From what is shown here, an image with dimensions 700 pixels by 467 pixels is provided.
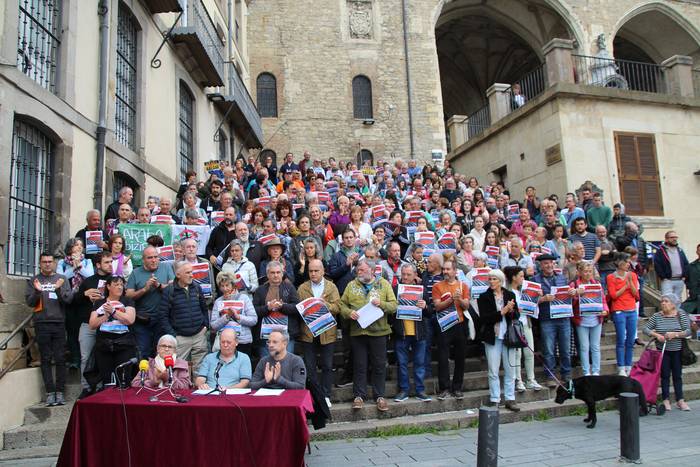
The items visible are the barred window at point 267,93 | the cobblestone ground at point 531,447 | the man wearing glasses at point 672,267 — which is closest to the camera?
the cobblestone ground at point 531,447

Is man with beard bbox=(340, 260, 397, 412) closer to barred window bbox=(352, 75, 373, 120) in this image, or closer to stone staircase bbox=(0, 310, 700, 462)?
stone staircase bbox=(0, 310, 700, 462)

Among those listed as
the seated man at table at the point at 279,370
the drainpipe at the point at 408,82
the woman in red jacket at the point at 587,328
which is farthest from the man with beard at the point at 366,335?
the drainpipe at the point at 408,82

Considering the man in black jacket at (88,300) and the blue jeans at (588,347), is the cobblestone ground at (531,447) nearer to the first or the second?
the blue jeans at (588,347)

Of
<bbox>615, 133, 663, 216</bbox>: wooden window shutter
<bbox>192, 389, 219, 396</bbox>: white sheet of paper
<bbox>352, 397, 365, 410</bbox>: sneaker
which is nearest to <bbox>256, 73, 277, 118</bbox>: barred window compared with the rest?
<bbox>615, 133, 663, 216</bbox>: wooden window shutter

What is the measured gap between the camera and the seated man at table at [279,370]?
5.74m

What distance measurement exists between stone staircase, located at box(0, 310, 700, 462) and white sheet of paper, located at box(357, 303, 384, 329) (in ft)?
3.61

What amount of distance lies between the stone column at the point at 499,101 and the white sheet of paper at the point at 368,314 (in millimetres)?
13982

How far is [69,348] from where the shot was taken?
7520mm

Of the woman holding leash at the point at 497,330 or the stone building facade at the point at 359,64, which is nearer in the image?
the woman holding leash at the point at 497,330

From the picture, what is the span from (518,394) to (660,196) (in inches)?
456

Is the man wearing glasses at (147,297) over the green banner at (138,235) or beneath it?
beneath

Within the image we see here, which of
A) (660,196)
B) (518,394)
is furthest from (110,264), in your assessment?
(660,196)

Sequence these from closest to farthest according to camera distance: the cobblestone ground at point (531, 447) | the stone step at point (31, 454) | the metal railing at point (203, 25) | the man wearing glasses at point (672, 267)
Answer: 1. the cobblestone ground at point (531, 447)
2. the stone step at point (31, 454)
3. the man wearing glasses at point (672, 267)
4. the metal railing at point (203, 25)

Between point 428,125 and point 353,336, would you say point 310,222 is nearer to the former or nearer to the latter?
point 353,336
